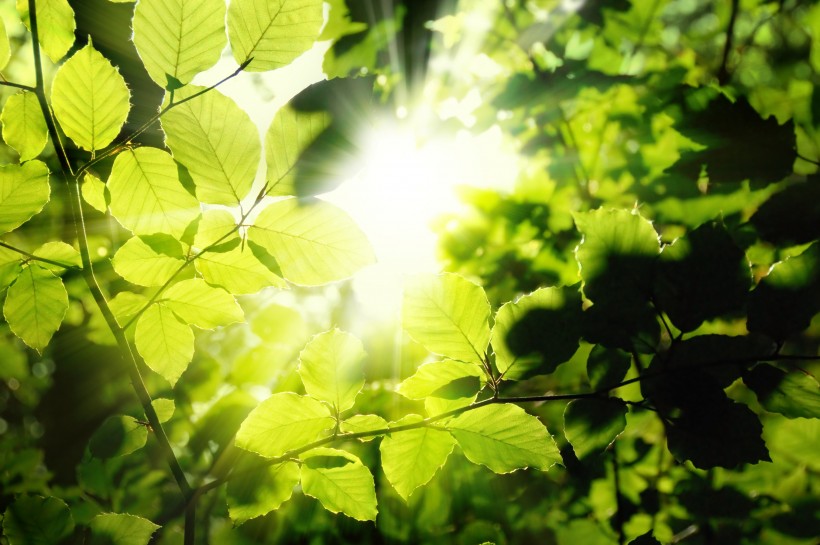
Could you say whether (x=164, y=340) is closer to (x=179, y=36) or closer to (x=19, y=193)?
(x=19, y=193)

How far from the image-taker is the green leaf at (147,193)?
0.53m

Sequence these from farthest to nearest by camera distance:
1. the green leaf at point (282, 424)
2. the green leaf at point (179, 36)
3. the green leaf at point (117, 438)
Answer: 1. the green leaf at point (117, 438)
2. the green leaf at point (282, 424)
3. the green leaf at point (179, 36)

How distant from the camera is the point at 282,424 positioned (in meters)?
0.56

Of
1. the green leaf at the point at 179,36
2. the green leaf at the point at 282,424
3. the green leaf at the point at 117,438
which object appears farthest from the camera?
the green leaf at the point at 117,438

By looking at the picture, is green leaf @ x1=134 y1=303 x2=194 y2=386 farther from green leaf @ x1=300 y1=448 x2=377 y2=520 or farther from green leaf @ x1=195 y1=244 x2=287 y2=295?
green leaf @ x1=300 y1=448 x2=377 y2=520


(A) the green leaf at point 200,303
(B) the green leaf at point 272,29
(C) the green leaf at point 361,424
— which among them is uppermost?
(B) the green leaf at point 272,29

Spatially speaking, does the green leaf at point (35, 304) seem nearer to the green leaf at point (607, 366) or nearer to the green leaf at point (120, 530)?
the green leaf at point (120, 530)

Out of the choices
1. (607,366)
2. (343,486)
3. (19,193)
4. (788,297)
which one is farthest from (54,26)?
(788,297)

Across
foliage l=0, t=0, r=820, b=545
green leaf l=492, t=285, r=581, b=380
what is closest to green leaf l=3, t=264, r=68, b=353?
foliage l=0, t=0, r=820, b=545

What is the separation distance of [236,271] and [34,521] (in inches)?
14.4

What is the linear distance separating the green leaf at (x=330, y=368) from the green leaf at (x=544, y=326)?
182mm

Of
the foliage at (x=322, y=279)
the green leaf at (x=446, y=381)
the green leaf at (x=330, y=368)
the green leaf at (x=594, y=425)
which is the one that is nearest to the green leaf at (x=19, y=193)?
the foliage at (x=322, y=279)

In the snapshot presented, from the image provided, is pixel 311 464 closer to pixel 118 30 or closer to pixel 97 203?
pixel 97 203

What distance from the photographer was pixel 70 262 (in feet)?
1.98
